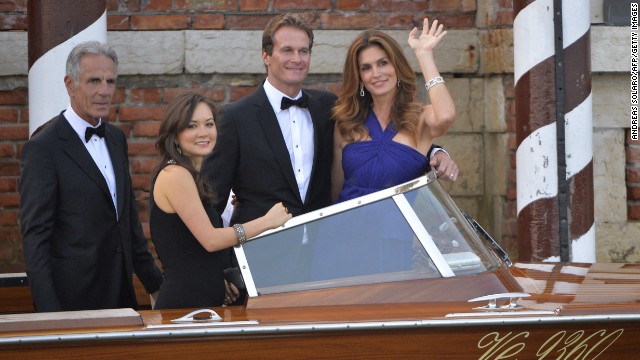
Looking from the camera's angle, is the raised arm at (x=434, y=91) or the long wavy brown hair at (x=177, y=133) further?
the raised arm at (x=434, y=91)

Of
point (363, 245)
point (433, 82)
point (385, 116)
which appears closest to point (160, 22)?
point (385, 116)

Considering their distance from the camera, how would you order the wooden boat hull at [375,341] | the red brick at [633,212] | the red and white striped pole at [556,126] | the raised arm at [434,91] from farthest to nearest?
1. the red brick at [633,212]
2. the red and white striped pole at [556,126]
3. the raised arm at [434,91]
4. the wooden boat hull at [375,341]

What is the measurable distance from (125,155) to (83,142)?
0.82 ft

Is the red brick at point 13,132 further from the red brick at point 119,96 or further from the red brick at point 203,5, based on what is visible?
the red brick at point 203,5

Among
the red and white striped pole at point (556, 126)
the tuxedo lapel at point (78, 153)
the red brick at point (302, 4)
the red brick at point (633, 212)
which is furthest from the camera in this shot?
the red brick at point (302, 4)

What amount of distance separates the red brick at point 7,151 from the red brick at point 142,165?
0.63 m

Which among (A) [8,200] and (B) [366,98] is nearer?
(B) [366,98]

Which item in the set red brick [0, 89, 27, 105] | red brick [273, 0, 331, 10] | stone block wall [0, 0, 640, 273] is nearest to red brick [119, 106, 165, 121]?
stone block wall [0, 0, 640, 273]

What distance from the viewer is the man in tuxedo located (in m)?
3.88

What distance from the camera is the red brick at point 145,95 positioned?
246 inches

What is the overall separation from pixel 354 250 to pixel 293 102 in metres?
0.92

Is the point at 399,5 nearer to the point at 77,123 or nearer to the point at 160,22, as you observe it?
the point at 160,22

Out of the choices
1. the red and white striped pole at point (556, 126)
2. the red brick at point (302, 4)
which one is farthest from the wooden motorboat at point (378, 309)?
the red brick at point (302, 4)

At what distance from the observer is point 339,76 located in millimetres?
6355
